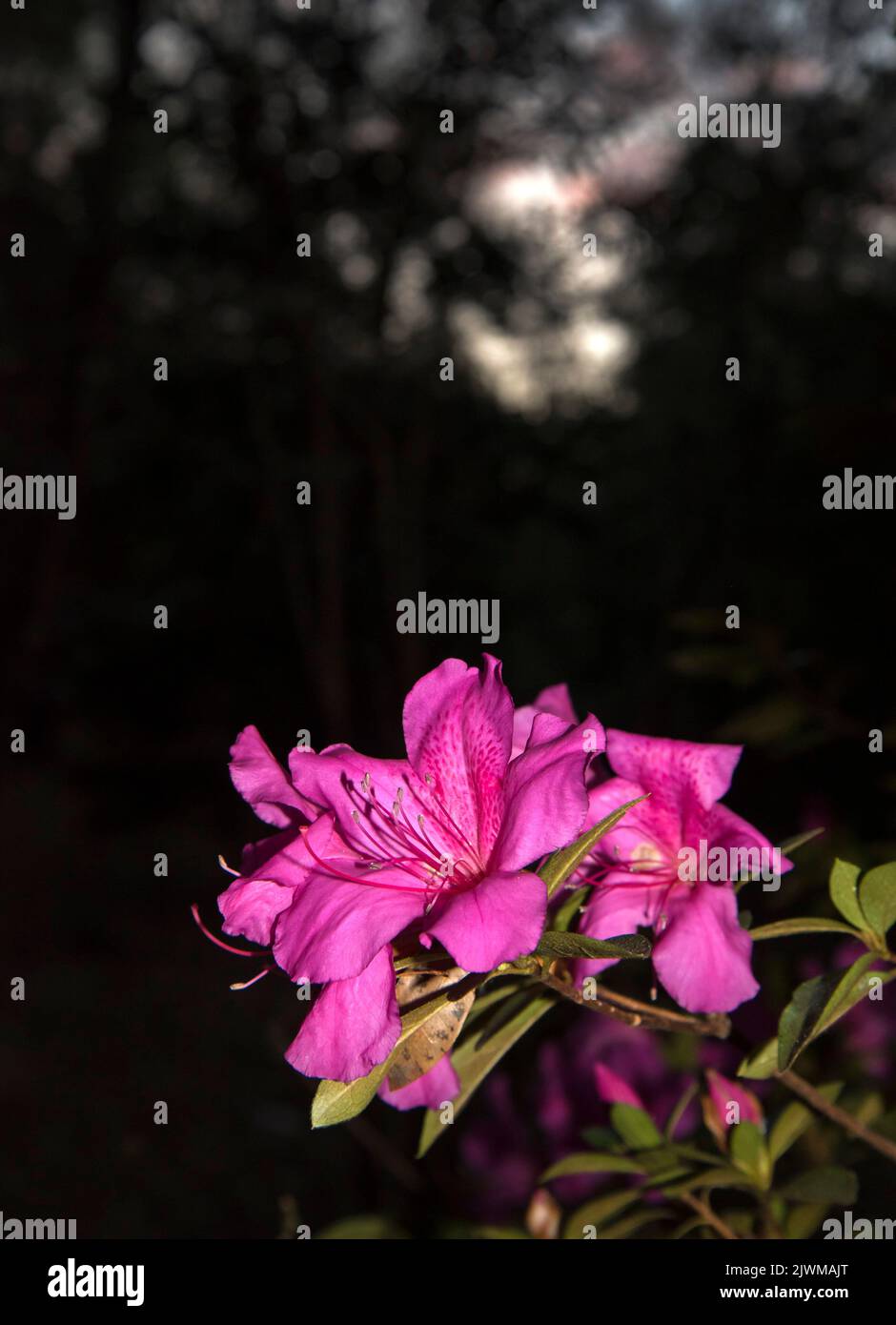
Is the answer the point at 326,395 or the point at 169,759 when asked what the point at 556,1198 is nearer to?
the point at 326,395

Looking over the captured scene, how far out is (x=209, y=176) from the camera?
2775 millimetres

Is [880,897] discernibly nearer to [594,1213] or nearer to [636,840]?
[636,840]

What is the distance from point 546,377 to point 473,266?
1.58 ft

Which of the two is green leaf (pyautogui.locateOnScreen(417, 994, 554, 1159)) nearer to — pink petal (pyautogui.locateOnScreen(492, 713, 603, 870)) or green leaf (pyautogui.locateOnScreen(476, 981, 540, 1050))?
green leaf (pyautogui.locateOnScreen(476, 981, 540, 1050))

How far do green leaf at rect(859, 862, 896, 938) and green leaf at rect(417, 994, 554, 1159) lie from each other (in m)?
0.14

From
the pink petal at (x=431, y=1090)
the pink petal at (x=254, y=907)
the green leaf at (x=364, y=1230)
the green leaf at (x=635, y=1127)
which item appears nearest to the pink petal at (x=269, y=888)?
the pink petal at (x=254, y=907)

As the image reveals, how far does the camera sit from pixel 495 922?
0.45 m

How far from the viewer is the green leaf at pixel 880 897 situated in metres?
0.56

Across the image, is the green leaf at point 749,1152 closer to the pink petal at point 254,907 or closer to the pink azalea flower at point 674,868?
the pink azalea flower at point 674,868

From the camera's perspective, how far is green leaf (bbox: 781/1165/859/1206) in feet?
2.22

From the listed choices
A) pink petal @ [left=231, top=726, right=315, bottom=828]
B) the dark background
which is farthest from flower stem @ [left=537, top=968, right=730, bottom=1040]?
the dark background

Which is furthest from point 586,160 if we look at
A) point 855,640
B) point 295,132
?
point 855,640

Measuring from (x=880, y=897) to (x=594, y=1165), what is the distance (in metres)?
0.24

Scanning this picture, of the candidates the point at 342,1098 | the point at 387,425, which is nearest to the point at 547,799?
the point at 342,1098
